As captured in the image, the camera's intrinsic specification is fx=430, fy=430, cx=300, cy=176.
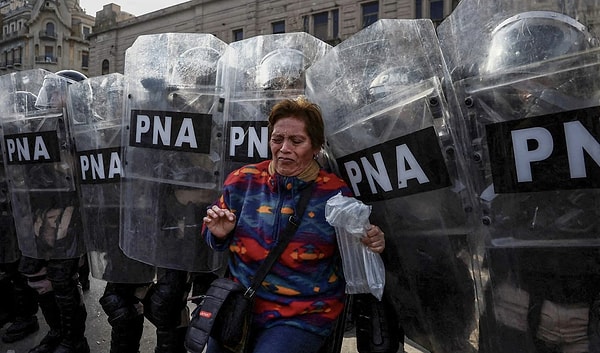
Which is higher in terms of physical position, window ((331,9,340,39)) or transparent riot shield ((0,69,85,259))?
window ((331,9,340,39))

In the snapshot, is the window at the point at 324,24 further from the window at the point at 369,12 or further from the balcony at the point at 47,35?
the balcony at the point at 47,35

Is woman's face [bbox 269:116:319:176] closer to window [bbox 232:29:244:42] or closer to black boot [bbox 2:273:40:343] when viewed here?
black boot [bbox 2:273:40:343]

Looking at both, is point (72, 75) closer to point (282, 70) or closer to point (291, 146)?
point (282, 70)

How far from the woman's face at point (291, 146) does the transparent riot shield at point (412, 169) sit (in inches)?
5.2

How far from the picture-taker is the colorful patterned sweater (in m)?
1.62

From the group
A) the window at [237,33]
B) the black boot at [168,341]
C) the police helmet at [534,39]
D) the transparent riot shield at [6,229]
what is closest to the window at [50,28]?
the window at [237,33]

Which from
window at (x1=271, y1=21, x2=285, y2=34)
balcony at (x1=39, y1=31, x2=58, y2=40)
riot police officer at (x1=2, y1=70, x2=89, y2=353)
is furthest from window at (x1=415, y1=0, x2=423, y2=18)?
balcony at (x1=39, y1=31, x2=58, y2=40)

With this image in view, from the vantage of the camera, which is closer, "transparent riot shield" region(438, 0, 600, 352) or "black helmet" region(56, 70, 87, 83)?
"transparent riot shield" region(438, 0, 600, 352)

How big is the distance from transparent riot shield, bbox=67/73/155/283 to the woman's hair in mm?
1095

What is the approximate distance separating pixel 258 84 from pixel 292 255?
0.80 meters

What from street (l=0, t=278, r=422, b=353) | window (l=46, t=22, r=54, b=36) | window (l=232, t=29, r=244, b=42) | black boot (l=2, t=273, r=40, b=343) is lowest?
street (l=0, t=278, r=422, b=353)

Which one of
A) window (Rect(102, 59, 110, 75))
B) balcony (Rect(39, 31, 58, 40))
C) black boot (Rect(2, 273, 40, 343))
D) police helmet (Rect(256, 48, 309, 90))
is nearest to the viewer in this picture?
police helmet (Rect(256, 48, 309, 90))

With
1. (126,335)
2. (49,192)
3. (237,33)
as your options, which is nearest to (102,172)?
(49,192)

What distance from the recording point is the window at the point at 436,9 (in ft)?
60.6
